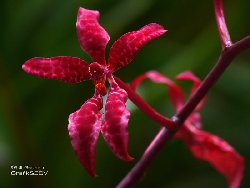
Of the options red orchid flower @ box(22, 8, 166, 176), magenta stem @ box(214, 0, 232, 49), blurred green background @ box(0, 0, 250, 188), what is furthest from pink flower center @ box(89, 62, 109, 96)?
blurred green background @ box(0, 0, 250, 188)

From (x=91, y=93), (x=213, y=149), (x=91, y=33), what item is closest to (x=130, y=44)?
(x=91, y=33)

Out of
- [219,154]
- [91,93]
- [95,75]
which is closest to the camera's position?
[95,75]

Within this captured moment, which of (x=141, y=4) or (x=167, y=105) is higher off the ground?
(x=141, y=4)

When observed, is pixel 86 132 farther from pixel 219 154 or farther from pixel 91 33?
pixel 219 154

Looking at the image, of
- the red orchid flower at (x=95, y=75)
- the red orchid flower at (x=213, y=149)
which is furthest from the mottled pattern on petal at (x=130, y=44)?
the red orchid flower at (x=213, y=149)

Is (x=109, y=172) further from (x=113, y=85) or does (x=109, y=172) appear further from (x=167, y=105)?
(x=113, y=85)

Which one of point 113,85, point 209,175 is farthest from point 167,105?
point 113,85

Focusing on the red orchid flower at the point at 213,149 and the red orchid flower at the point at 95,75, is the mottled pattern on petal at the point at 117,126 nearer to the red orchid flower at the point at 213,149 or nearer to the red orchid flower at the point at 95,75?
the red orchid flower at the point at 95,75
